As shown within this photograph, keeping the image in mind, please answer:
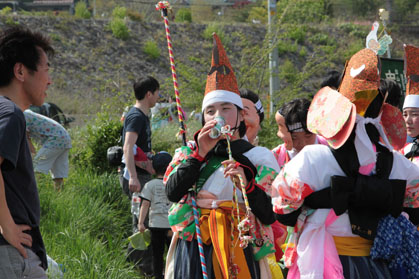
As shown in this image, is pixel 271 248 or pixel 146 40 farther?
pixel 146 40

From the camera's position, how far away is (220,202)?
329 centimetres

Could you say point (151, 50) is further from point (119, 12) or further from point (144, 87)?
point (144, 87)

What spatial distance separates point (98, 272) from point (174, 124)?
7.60 meters

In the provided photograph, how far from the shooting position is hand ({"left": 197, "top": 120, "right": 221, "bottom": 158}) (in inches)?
126

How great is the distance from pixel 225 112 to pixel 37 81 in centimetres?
110

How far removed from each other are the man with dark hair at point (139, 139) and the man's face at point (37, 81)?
2926 millimetres

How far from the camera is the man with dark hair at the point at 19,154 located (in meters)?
2.63

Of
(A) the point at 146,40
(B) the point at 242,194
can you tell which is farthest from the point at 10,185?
(A) the point at 146,40

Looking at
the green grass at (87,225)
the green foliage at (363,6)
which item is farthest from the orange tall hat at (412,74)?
the green foliage at (363,6)

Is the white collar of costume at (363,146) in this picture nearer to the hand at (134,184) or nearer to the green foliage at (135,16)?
the hand at (134,184)

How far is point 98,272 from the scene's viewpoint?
496 centimetres

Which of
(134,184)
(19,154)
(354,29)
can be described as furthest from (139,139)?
(354,29)

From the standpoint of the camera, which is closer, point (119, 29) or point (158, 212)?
point (158, 212)

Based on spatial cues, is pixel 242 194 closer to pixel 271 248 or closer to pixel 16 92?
pixel 271 248
